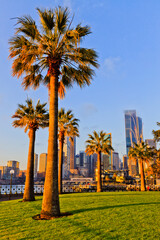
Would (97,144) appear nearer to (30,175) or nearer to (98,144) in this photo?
(98,144)

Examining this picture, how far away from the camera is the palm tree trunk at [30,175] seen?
58.7ft

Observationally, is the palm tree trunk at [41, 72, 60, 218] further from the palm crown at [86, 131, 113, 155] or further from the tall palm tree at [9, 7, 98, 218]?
the palm crown at [86, 131, 113, 155]

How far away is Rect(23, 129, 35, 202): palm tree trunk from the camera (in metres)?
17.9

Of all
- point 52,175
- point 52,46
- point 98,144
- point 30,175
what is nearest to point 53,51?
point 52,46

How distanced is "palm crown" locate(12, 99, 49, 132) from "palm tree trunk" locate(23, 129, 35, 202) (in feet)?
2.76

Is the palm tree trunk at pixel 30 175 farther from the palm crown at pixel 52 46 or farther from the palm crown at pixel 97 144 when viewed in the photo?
the palm crown at pixel 97 144

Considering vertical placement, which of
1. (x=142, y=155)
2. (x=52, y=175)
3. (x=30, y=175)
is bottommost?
(x=30, y=175)

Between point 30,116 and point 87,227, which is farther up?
point 30,116

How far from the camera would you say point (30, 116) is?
2012 cm

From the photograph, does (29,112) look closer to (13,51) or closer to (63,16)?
(13,51)

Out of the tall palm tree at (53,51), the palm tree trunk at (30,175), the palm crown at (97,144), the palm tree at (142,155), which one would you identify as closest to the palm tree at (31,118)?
the palm tree trunk at (30,175)

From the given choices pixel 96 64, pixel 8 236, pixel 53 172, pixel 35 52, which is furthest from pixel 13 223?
pixel 96 64

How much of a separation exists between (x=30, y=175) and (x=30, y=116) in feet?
18.9

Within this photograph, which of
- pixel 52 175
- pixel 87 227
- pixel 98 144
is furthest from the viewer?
pixel 98 144
